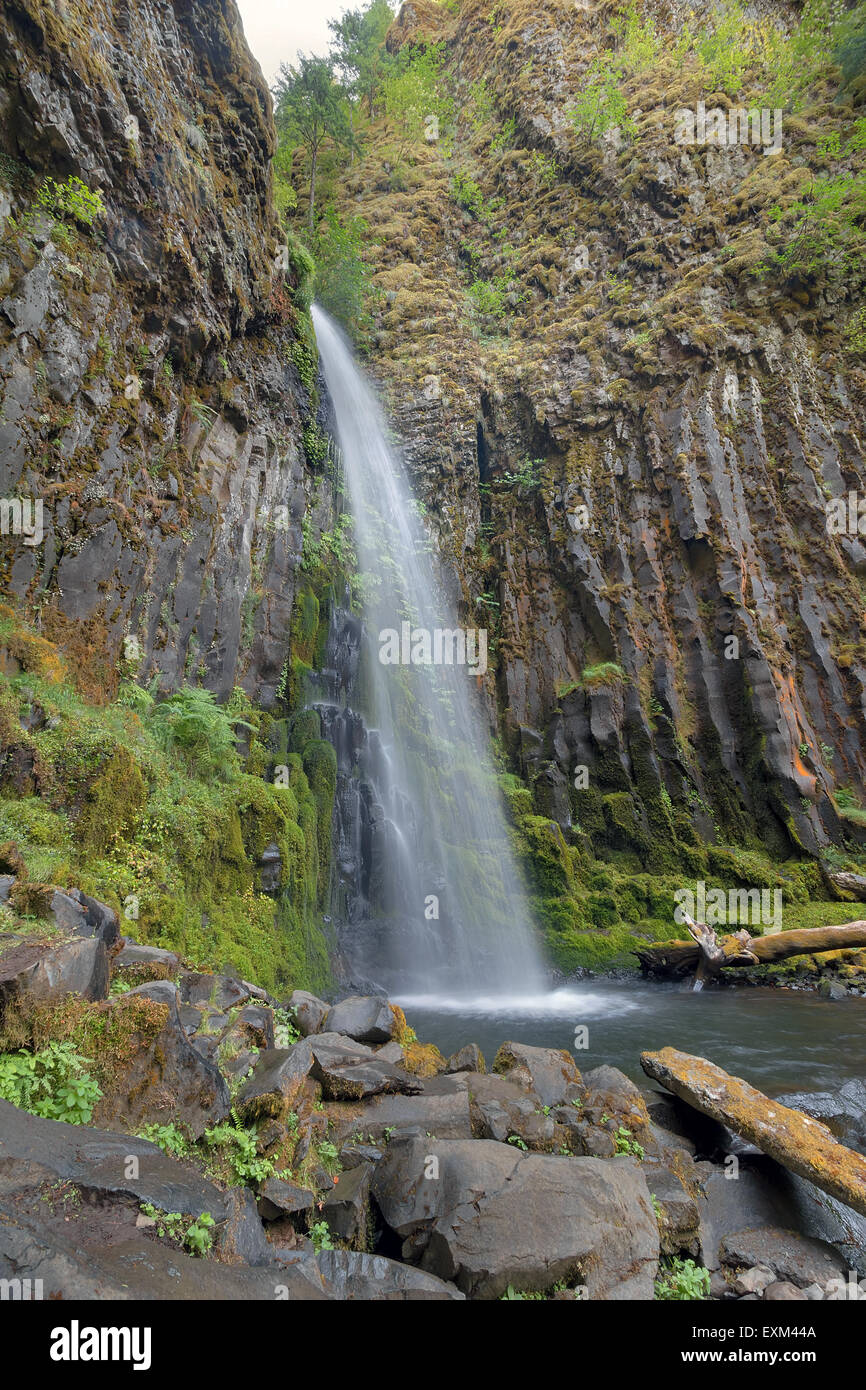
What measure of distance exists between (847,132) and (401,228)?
17.0 metres

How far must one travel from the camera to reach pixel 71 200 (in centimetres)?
974

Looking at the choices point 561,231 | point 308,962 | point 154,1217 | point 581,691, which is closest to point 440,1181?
point 154,1217

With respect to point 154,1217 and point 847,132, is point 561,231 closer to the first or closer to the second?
point 847,132

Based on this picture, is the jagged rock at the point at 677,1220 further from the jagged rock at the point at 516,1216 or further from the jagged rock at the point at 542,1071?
the jagged rock at the point at 542,1071

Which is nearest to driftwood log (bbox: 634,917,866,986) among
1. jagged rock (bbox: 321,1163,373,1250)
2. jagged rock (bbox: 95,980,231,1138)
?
jagged rock (bbox: 321,1163,373,1250)

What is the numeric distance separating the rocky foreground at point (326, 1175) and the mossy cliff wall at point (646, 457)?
12564 millimetres

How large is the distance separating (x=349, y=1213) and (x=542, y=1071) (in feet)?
9.59

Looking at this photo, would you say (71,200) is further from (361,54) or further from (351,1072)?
(361,54)

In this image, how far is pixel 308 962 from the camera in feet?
33.8

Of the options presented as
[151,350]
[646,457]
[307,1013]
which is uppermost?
[646,457]

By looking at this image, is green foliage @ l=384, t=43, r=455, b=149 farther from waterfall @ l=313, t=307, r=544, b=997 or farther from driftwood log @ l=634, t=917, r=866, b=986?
driftwood log @ l=634, t=917, r=866, b=986

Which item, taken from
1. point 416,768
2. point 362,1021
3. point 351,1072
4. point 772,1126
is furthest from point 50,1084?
point 416,768

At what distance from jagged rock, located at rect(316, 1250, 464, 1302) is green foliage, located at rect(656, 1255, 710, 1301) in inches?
56.8

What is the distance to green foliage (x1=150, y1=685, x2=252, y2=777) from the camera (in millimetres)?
9875
